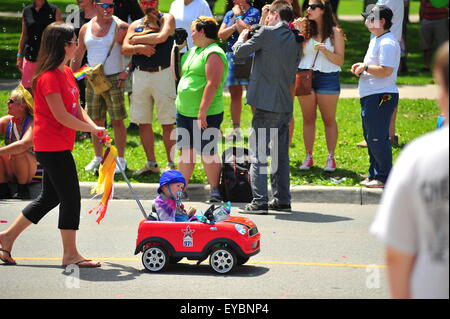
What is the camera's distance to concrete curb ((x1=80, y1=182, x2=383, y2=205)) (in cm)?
988

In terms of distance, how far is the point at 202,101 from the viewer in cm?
941

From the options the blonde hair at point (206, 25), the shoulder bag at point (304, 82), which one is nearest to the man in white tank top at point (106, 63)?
the blonde hair at point (206, 25)

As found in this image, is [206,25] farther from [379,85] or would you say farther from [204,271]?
[204,271]

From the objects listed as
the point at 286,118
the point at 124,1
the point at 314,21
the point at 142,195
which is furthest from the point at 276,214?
the point at 124,1

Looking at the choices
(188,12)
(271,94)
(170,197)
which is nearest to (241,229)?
(170,197)

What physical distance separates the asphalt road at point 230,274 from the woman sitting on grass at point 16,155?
0.87 m

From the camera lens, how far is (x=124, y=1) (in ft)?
41.1

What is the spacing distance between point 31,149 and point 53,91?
3591 millimetres

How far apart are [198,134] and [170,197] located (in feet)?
8.63

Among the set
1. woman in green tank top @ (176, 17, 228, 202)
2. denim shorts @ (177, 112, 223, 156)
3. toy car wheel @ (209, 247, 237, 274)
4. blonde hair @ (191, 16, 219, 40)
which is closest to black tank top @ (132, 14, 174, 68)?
woman in green tank top @ (176, 17, 228, 202)

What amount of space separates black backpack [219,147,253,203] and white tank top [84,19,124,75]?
2.00 metres

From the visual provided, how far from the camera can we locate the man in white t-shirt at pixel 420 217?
322 cm

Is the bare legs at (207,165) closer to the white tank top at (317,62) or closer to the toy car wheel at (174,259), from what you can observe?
the white tank top at (317,62)
